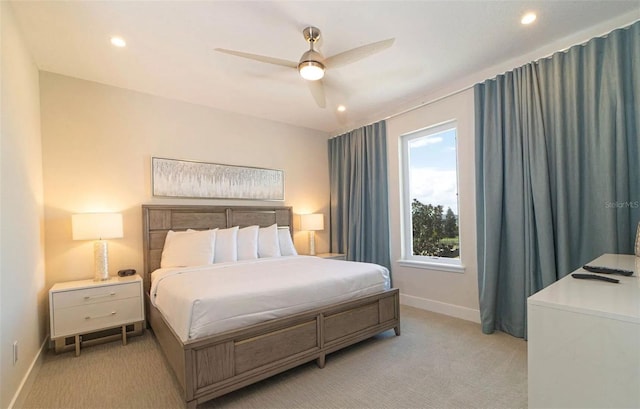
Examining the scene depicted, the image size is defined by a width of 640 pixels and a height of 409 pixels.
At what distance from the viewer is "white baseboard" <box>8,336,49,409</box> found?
6.04 ft

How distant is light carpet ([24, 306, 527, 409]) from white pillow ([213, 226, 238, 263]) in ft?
3.44

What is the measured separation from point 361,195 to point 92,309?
3.50 metres

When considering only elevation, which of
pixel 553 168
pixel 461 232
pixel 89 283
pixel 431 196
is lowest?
pixel 89 283

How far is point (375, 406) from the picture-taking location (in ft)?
5.97

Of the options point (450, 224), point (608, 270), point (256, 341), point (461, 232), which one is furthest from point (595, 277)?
point (450, 224)

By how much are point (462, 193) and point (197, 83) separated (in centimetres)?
332

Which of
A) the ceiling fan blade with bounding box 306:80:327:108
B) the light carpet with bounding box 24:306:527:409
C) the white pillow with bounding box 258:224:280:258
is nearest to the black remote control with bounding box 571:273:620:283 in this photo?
the light carpet with bounding box 24:306:527:409

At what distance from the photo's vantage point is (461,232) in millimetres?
3379

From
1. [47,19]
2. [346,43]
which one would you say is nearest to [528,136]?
[346,43]

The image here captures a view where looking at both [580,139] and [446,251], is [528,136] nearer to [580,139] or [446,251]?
[580,139]

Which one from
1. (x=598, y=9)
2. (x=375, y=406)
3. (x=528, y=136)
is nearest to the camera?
(x=375, y=406)

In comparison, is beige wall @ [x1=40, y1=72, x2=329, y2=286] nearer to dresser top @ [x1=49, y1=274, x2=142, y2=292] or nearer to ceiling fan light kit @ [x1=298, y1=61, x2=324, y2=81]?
dresser top @ [x1=49, y1=274, x2=142, y2=292]

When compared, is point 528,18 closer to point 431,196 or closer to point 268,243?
point 431,196

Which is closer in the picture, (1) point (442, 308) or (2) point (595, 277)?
(2) point (595, 277)
